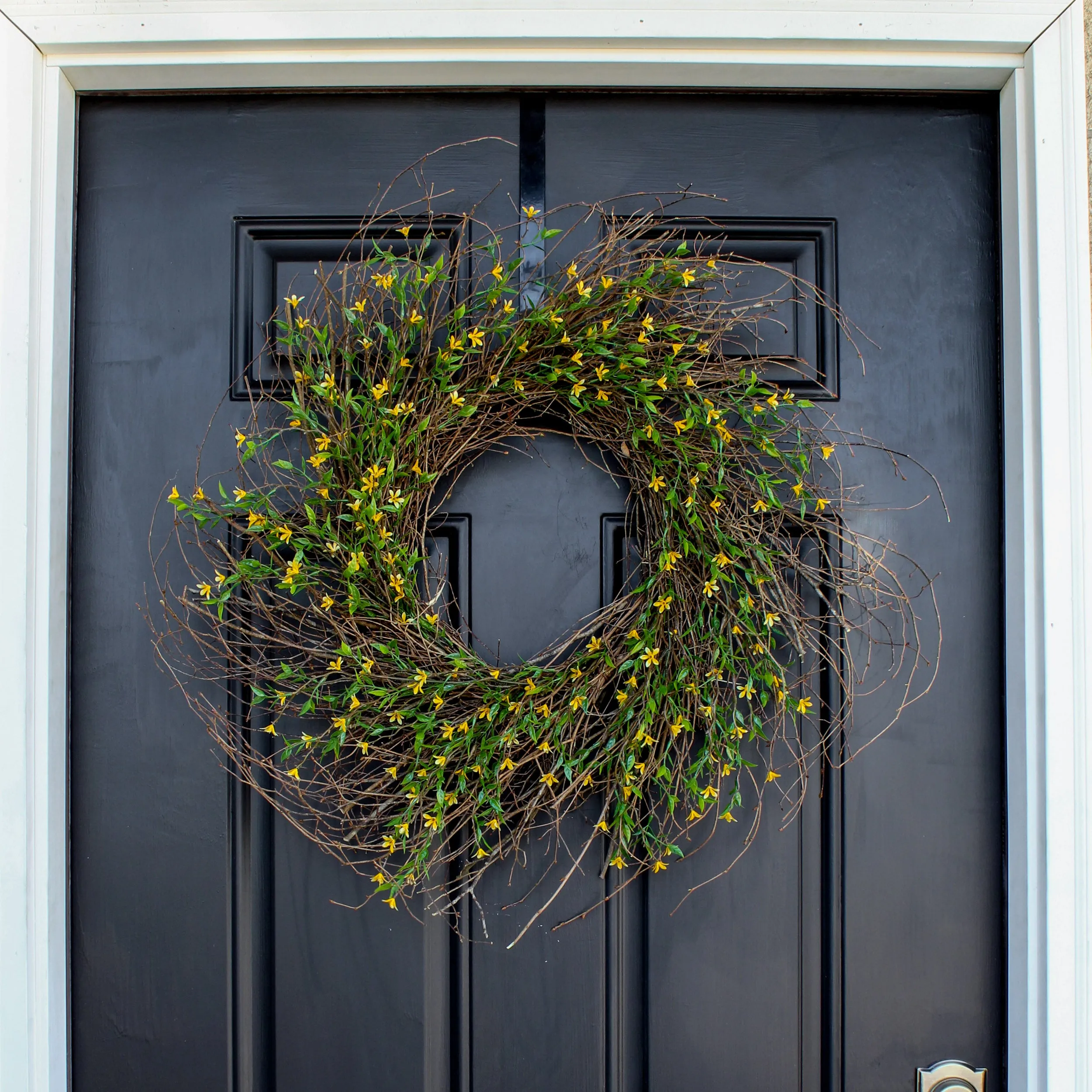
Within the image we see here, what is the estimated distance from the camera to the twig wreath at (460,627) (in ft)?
3.05

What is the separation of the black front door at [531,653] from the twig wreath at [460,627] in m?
0.06

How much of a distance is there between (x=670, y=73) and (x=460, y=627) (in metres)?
0.84

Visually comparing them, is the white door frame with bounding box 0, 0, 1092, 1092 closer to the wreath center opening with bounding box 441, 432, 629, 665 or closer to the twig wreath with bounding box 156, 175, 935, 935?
the twig wreath with bounding box 156, 175, 935, 935

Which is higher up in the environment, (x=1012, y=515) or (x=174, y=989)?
(x=1012, y=515)

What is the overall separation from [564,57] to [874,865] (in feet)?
4.01

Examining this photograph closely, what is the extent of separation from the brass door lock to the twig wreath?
0.45 metres

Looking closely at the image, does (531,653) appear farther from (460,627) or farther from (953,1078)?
(953,1078)

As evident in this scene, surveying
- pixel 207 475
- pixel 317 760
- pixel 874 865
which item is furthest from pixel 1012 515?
pixel 207 475

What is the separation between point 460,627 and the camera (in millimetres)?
1030

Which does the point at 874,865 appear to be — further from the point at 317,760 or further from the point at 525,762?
the point at 317,760

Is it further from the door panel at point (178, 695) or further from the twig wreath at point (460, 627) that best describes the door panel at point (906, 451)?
the door panel at point (178, 695)

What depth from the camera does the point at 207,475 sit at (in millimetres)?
1037

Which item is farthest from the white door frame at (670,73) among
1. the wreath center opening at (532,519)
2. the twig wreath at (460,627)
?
the wreath center opening at (532,519)

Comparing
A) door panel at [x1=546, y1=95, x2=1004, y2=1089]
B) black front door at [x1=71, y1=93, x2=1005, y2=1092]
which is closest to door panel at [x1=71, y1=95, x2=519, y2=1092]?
black front door at [x1=71, y1=93, x2=1005, y2=1092]
